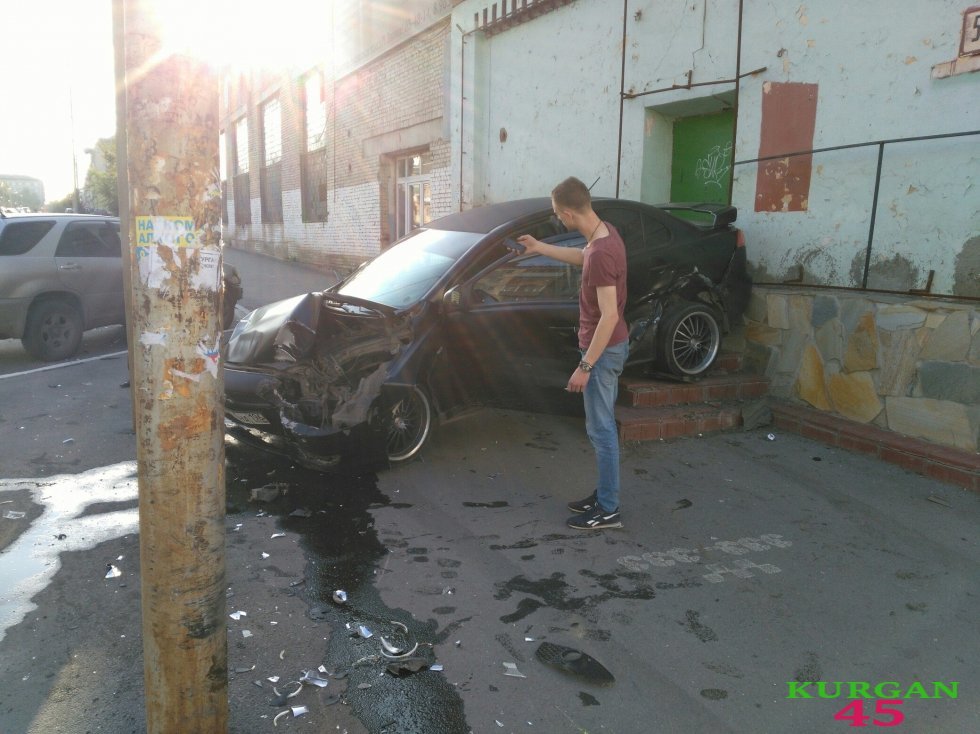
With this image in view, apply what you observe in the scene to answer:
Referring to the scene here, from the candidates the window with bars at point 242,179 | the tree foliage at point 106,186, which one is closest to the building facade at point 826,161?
the window with bars at point 242,179

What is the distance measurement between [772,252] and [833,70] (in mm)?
1638

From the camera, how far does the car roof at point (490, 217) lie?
18.8ft

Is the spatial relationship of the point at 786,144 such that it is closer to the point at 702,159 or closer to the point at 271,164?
the point at 702,159

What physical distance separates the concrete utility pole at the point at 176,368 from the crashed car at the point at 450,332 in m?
2.45

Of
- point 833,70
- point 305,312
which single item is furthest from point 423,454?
point 833,70

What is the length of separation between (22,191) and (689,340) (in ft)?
228

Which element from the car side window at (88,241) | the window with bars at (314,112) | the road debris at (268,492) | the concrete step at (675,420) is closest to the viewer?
the road debris at (268,492)

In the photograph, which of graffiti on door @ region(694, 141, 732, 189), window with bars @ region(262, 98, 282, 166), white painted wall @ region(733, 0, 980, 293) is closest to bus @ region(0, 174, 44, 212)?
window with bars @ region(262, 98, 282, 166)

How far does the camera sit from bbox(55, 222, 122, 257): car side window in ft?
29.6

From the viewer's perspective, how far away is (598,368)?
4078 mm

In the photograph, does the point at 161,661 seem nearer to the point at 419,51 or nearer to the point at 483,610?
the point at 483,610

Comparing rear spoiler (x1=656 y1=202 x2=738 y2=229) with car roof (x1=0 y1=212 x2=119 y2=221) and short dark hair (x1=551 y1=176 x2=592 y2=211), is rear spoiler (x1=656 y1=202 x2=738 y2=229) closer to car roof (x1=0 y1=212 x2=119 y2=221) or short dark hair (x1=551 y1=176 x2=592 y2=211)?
short dark hair (x1=551 y1=176 x2=592 y2=211)

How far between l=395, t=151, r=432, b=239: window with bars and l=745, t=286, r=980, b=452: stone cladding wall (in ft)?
26.7

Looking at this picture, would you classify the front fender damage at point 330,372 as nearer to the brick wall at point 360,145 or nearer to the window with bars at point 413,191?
the brick wall at point 360,145
